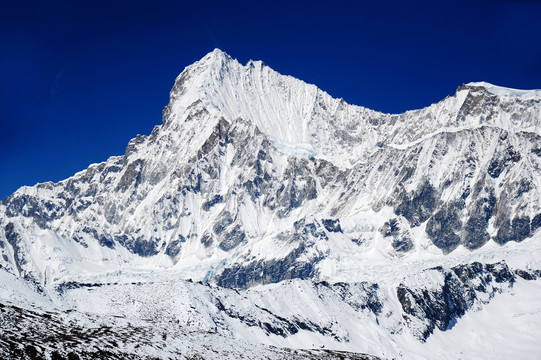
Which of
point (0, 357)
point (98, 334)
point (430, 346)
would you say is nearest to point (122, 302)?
point (98, 334)

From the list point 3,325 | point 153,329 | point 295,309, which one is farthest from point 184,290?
point 3,325

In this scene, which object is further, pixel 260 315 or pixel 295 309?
pixel 295 309

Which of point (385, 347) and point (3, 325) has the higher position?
point (3, 325)

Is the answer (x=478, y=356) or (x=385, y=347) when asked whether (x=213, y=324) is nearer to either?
(x=385, y=347)

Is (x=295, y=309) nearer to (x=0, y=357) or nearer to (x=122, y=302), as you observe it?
(x=122, y=302)

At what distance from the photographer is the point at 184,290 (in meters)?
137

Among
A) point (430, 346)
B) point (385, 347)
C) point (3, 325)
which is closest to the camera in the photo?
point (3, 325)

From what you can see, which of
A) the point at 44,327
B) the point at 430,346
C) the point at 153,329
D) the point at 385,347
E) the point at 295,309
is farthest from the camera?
the point at 430,346

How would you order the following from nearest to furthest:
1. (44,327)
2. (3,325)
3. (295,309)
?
(3,325)
(44,327)
(295,309)

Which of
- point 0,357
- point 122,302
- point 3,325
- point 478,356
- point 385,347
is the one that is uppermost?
point 122,302

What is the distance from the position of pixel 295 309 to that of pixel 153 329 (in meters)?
78.8

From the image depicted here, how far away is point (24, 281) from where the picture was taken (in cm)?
11125

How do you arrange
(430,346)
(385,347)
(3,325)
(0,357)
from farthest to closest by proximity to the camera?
(430,346) < (385,347) < (3,325) < (0,357)

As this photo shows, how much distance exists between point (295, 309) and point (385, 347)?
28.6 meters
